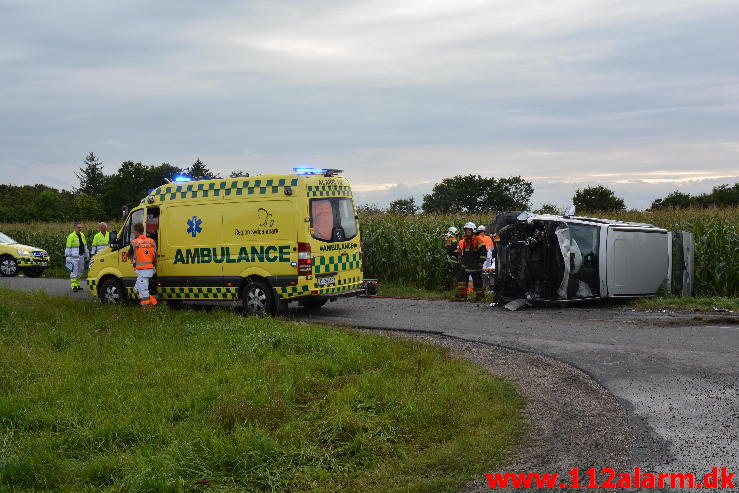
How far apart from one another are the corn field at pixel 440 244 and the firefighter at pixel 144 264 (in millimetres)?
7886

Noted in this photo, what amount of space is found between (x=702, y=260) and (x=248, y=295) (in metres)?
10.2

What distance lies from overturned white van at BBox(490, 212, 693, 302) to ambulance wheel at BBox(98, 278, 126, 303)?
25.6 ft

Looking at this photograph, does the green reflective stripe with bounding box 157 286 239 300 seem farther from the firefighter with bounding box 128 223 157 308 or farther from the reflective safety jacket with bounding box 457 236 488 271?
the reflective safety jacket with bounding box 457 236 488 271

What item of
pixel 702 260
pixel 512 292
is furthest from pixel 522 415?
pixel 702 260

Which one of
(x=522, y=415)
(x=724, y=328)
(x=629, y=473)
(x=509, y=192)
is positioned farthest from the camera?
(x=509, y=192)

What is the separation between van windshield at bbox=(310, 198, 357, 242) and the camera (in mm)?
12406

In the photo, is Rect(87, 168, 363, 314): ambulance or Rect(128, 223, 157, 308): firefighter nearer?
Rect(87, 168, 363, 314): ambulance

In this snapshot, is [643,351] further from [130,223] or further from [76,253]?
[76,253]

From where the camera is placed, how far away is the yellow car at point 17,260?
25.4 m

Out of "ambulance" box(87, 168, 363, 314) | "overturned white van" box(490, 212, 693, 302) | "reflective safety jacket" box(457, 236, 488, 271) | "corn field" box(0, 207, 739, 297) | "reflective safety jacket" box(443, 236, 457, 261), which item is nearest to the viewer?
"ambulance" box(87, 168, 363, 314)

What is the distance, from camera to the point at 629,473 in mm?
5008

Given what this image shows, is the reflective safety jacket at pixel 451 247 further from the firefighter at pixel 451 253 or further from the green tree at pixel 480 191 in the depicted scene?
the green tree at pixel 480 191

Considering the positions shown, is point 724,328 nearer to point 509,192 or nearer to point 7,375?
point 7,375

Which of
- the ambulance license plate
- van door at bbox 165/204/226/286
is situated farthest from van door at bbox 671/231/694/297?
van door at bbox 165/204/226/286
